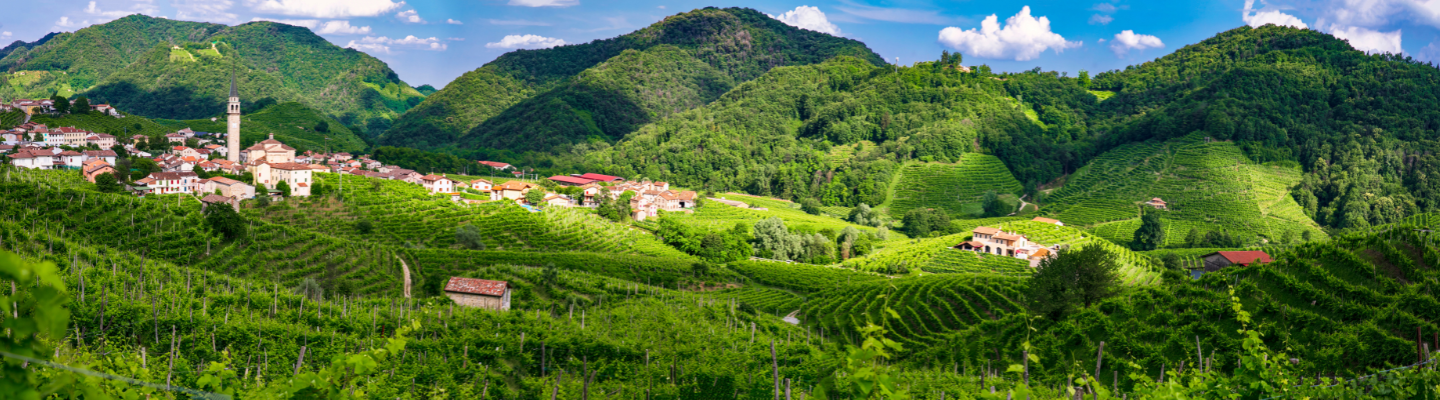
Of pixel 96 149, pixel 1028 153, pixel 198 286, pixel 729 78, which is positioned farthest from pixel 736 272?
pixel 729 78

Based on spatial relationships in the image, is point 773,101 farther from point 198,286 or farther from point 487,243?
point 198,286

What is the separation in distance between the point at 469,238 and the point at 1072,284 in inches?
1136

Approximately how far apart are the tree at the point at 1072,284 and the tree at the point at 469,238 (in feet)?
88.4

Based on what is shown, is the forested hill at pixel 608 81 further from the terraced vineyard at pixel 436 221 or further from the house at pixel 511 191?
the terraced vineyard at pixel 436 221

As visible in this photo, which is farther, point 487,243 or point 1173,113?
point 1173,113

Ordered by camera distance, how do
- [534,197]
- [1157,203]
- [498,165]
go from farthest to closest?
[498,165]
[1157,203]
[534,197]

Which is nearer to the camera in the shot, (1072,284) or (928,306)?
(1072,284)

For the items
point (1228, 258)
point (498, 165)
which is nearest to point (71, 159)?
point (498, 165)

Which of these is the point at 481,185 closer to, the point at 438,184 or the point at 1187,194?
the point at 438,184

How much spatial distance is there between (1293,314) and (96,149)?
62019 millimetres

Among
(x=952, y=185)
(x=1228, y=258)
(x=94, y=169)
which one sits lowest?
(x=1228, y=258)

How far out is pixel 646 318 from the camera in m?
22.9

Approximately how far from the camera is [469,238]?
1534 inches

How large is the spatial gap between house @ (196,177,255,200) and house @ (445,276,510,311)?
19.1 meters
